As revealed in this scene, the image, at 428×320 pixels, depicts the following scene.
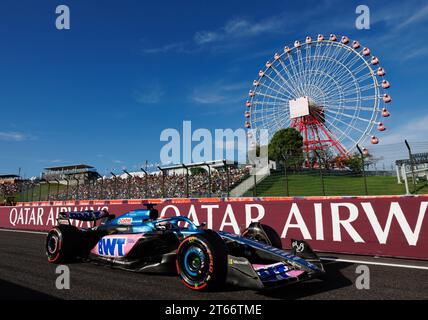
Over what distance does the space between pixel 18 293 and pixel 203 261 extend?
2.25 meters

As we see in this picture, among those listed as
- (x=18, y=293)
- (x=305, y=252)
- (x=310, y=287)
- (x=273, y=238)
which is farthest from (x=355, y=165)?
(x=18, y=293)

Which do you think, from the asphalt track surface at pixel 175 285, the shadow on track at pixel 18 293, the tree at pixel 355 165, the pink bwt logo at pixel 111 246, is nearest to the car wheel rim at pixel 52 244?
the asphalt track surface at pixel 175 285

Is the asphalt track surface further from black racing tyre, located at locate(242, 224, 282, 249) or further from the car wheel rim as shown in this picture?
black racing tyre, located at locate(242, 224, 282, 249)

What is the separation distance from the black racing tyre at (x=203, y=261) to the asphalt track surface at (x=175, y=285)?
0.13 m

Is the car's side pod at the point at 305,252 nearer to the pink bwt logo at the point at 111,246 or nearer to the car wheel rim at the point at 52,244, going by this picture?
the pink bwt logo at the point at 111,246

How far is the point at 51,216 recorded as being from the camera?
1381cm

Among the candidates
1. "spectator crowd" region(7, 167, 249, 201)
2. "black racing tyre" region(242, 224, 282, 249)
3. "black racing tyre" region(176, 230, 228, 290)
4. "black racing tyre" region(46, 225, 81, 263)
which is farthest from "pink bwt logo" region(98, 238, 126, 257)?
"spectator crowd" region(7, 167, 249, 201)

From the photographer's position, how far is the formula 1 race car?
3.88 meters

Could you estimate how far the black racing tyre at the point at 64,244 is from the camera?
19.2 feet

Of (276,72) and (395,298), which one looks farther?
(276,72)

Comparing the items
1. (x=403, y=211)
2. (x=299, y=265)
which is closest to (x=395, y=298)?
(x=299, y=265)

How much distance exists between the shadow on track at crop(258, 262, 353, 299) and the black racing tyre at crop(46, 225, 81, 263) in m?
3.62
